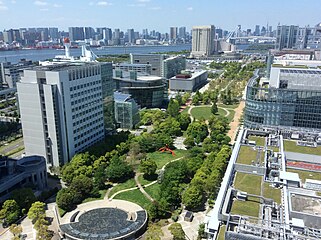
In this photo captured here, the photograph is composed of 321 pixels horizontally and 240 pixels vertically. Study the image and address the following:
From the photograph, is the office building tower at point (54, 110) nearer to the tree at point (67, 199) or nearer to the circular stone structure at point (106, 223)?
the tree at point (67, 199)

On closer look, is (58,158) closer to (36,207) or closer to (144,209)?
(36,207)

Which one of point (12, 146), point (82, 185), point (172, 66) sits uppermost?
point (172, 66)

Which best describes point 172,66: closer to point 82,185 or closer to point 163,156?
point 163,156

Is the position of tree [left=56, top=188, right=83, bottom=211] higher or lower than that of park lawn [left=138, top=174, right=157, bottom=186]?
higher

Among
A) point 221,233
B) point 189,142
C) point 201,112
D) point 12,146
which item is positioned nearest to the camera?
point 221,233

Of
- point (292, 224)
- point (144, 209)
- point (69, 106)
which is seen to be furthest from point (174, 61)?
point (292, 224)

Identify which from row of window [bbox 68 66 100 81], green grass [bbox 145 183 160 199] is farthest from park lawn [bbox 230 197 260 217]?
row of window [bbox 68 66 100 81]

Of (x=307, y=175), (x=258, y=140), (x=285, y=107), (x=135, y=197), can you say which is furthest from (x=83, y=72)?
(x=307, y=175)

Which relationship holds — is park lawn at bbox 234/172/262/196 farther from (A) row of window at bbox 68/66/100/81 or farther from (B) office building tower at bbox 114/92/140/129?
(B) office building tower at bbox 114/92/140/129
